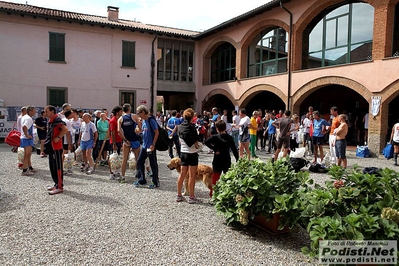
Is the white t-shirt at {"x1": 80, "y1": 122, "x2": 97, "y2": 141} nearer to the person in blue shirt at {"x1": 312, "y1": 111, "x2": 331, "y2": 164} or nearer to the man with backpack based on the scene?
the man with backpack

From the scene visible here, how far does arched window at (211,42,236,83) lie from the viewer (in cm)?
2072

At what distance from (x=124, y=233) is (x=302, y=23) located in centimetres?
1420

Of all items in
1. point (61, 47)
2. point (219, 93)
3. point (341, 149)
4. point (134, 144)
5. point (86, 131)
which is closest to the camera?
point (134, 144)

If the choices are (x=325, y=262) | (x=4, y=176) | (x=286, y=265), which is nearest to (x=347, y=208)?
(x=325, y=262)

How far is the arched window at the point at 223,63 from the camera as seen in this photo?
68.0 ft

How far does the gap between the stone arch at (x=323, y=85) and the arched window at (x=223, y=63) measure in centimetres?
632

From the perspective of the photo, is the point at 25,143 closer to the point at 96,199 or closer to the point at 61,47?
the point at 96,199

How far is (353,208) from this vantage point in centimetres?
316

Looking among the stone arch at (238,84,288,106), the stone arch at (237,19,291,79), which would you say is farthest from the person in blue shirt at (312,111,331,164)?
the stone arch at (237,19,291,79)

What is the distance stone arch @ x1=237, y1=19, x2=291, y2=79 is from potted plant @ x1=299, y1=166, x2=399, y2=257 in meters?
14.0

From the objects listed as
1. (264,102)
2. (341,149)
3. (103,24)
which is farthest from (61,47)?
(341,149)

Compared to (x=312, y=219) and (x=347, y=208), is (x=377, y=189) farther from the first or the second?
(x=312, y=219)

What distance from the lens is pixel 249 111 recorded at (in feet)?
71.4

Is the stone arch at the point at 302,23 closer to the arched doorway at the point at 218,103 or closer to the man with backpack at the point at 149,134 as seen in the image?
the arched doorway at the point at 218,103
